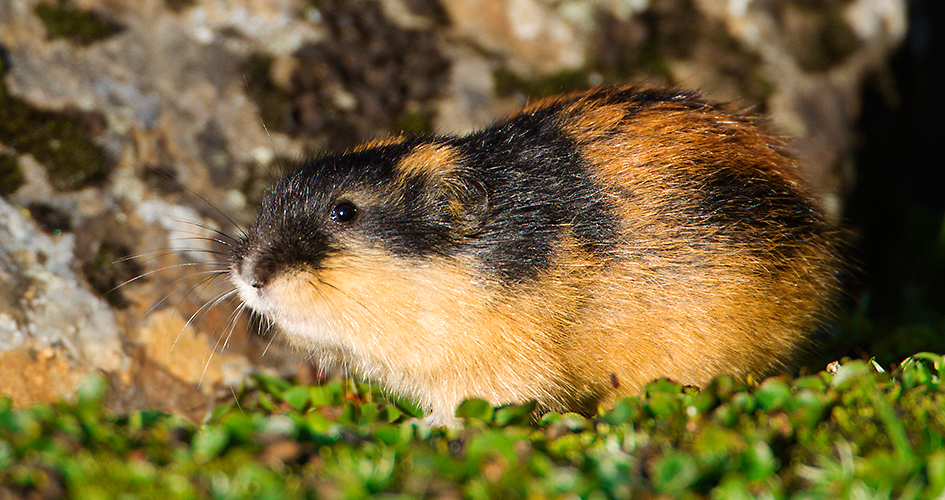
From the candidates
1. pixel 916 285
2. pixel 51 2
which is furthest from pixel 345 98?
pixel 916 285

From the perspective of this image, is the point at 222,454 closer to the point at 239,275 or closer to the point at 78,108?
the point at 239,275

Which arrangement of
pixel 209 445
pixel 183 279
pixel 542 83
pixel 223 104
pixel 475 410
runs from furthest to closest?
pixel 542 83
pixel 223 104
pixel 183 279
pixel 475 410
pixel 209 445

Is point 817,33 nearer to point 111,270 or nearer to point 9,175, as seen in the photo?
point 111,270

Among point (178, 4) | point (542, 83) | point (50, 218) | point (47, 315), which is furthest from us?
point (542, 83)

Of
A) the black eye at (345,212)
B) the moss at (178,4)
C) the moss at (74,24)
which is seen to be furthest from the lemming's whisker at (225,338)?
the moss at (178,4)

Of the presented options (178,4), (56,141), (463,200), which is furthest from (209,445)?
(178,4)

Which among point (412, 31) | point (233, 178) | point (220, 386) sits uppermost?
point (412, 31)
